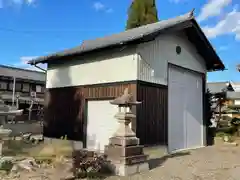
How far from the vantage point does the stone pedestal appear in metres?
6.26

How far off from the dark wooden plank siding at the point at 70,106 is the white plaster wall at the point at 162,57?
36.1 inches

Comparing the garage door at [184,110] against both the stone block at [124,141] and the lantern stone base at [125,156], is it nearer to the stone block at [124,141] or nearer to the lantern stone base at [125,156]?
the lantern stone base at [125,156]

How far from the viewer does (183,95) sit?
11305 millimetres

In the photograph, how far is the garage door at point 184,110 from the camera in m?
10.5

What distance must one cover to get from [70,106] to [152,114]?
12.5 ft

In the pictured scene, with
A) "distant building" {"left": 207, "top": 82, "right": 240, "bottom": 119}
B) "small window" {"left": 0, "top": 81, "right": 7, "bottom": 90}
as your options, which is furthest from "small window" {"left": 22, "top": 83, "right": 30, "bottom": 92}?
"distant building" {"left": 207, "top": 82, "right": 240, "bottom": 119}

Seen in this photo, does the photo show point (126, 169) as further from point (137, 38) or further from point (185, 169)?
point (137, 38)

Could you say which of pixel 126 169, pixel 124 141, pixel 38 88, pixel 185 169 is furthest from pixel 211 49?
pixel 38 88

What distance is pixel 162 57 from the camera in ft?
33.1

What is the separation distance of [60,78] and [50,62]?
119cm

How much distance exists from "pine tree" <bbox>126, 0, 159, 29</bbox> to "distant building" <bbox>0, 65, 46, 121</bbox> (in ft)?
41.4

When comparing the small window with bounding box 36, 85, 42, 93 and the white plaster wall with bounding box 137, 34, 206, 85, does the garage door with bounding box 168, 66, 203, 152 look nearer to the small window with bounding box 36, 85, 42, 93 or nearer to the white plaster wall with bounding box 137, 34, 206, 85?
the white plaster wall with bounding box 137, 34, 206, 85

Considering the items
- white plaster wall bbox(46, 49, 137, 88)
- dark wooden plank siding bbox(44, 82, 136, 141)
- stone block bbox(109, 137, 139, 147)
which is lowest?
stone block bbox(109, 137, 139, 147)

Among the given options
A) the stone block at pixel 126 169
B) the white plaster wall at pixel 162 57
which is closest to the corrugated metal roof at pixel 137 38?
the white plaster wall at pixel 162 57
